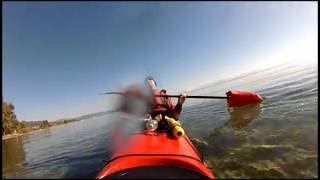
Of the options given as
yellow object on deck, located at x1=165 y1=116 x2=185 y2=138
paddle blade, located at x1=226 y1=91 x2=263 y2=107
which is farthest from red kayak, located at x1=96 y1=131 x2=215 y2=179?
paddle blade, located at x1=226 y1=91 x2=263 y2=107

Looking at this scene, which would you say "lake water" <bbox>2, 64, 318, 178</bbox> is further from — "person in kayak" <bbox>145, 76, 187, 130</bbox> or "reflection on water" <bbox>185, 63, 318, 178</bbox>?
"person in kayak" <bbox>145, 76, 187, 130</bbox>

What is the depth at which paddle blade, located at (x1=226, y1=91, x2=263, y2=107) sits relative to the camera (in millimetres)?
17188

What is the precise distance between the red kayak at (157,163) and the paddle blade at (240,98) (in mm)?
9160

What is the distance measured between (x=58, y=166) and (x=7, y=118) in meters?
40.8

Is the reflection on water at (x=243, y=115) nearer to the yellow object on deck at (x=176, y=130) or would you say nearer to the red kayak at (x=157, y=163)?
the yellow object on deck at (x=176, y=130)

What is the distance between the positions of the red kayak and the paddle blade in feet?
30.1

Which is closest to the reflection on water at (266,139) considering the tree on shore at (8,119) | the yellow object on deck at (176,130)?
the yellow object on deck at (176,130)

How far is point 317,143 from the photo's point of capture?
996cm

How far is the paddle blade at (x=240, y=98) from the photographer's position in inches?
677

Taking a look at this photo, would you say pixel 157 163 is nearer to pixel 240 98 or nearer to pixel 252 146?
pixel 252 146

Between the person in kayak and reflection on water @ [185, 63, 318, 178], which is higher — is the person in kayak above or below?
above

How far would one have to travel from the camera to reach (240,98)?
17.7 meters

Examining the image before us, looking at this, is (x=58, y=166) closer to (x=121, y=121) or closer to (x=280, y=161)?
(x=121, y=121)

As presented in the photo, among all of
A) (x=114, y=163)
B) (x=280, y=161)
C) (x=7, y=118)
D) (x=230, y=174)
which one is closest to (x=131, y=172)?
(x=114, y=163)
